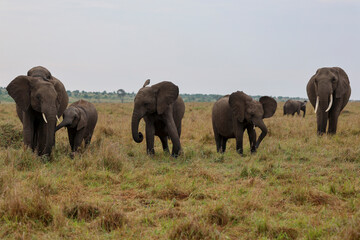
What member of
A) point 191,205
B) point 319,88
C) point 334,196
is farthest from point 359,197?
point 319,88

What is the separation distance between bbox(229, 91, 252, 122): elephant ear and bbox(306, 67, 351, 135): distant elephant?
360 centimetres

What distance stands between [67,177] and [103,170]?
73 cm

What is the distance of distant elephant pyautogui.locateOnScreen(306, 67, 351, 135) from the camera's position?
476 inches

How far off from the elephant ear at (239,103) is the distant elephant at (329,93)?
3601 millimetres

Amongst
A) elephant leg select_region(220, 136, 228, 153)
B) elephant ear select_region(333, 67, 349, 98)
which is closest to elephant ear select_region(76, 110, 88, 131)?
elephant leg select_region(220, 136, 228, 153)

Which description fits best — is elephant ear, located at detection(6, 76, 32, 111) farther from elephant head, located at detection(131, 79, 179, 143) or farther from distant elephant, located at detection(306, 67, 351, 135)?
distant elephant, located at detection(306, 67, 351, 135)

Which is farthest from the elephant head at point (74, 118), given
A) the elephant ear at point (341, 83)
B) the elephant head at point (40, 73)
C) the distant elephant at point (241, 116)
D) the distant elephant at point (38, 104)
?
the elephant ear at point (341, 83)

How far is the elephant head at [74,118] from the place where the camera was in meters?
8.74

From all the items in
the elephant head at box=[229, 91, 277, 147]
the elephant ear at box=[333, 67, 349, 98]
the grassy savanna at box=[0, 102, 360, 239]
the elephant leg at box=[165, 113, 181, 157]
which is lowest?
the grassy savanna at box=[0, 102, 360, 239]

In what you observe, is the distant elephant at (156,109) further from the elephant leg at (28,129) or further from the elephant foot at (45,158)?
the elephant leg at (28,129)

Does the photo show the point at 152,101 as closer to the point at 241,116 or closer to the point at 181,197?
the point at 241,116

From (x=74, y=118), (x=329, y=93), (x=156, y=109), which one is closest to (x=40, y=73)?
(x=74, y=118)

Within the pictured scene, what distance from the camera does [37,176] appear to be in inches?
246

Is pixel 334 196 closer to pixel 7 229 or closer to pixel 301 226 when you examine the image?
pixel 301 226
